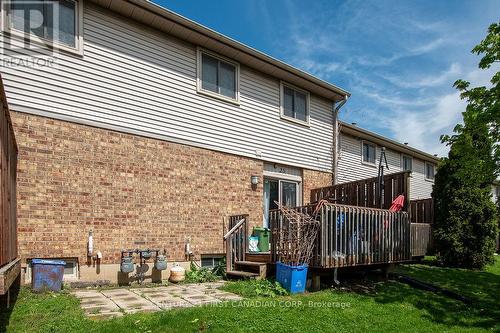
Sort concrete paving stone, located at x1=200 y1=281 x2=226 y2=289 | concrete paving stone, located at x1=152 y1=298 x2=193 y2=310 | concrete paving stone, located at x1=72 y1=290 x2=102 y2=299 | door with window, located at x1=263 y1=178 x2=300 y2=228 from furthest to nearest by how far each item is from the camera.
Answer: door with window, located at x1=263 y1=178 x2=300 y2=228
concrete paving stone, located at x1=200 y1=281 x2=226 y2=289
concrete paving stone, located at x1=72 y1=290 x2=102 y2=299
concrete paving stone, located at x1=152 y1=298 x2=193 y2=310

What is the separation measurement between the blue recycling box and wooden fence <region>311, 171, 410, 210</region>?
3.47 m

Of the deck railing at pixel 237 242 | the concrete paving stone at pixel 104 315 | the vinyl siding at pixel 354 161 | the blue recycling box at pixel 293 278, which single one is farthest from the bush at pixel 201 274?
the vinyl siding at pixel 354 161

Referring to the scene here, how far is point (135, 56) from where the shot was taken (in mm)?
9234

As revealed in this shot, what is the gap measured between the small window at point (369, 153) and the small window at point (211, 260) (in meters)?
10.3

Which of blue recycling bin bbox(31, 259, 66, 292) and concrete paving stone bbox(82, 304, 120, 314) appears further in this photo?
blue recycling bin bbox(31, 259, 66, 292)

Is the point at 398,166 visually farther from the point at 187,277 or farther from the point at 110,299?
the point at 110,299

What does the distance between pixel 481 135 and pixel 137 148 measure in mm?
8536

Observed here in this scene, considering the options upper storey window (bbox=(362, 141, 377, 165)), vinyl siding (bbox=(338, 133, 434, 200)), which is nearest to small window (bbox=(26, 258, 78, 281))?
vinyl siding (bbox=(338, 133, 434, 200))

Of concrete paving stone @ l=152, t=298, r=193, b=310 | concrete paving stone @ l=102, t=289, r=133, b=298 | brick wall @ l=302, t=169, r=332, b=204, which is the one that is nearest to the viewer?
concrete paving stone @ l=152, t=298, r=193, b=310

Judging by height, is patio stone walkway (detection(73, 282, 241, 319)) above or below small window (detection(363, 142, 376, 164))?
below

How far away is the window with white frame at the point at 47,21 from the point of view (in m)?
7.52

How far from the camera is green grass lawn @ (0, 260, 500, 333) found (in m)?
5.00

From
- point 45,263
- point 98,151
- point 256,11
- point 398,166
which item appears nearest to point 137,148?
point 98,151

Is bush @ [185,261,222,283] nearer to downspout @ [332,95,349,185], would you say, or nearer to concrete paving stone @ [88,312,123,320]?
concrete paving stone @ [88,312,123,320]
